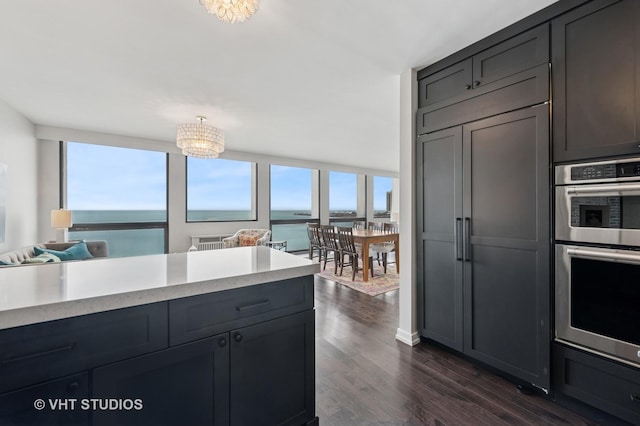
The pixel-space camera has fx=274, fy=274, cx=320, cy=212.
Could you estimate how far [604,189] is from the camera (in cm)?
151

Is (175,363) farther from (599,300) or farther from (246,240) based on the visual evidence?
(246,240)

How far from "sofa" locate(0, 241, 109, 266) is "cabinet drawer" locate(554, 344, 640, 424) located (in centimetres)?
456

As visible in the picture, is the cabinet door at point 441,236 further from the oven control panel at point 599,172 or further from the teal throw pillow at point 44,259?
the teal throw pillow at point 44,259

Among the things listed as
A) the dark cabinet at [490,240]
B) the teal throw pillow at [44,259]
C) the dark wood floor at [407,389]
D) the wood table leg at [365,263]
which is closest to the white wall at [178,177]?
the teal throw pillow at [44,259]

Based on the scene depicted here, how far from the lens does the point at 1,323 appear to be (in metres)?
0.77

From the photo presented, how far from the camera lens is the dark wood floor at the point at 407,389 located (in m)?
1.61

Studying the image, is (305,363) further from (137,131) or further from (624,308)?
(137,131)

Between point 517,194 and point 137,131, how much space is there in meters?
5.43

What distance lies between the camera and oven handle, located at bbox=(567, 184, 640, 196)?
143 cm

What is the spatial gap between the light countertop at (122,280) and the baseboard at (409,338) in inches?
62.7

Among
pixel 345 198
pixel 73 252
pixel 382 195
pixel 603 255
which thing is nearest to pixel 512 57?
pixel 603 255

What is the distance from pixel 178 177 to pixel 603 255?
634cm

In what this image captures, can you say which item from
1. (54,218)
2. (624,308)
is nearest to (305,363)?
(624,308)

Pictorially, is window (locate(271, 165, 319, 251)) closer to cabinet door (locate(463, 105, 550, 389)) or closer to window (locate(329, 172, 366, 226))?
window (locate(329, 172, 366, 226))
